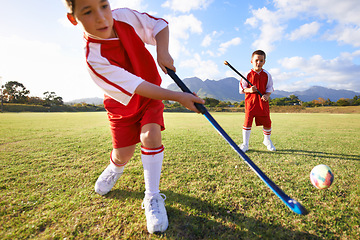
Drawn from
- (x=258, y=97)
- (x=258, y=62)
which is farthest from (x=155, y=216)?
(x=258, y=62)

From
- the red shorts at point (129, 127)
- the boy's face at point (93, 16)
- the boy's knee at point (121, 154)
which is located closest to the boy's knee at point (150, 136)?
the red shorts at point (129, 127)

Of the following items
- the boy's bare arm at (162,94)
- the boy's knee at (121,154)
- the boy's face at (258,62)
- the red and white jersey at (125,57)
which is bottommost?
the boy's knee at (121,154)

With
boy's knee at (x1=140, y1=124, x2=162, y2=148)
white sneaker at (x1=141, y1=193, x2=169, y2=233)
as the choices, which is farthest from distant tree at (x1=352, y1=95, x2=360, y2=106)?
white sneaker at (x1=141, y1=193, x2=169, y2=233)

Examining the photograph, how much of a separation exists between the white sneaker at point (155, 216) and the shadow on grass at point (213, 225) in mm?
58

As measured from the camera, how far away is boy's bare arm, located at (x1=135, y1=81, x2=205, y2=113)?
1.41 meters

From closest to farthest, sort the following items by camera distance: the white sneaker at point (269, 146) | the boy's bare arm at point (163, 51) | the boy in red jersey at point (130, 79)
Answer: the boy in red jersey at point (130, 79) → the boy's bare arm at point (163, 51) → the white sneaker at point (269, 146)

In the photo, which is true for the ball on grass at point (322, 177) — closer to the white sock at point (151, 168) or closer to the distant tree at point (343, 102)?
the white sock at point (151, 168)

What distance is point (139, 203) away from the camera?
1789mm

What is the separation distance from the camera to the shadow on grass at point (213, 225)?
52.7 inches

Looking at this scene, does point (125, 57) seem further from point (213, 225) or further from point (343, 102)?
point (343, 102)

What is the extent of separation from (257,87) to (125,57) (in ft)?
11.6

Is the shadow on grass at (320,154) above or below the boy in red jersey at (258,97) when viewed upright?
below

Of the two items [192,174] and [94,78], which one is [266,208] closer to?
[192,174]

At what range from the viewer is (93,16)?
1351 millimetres
